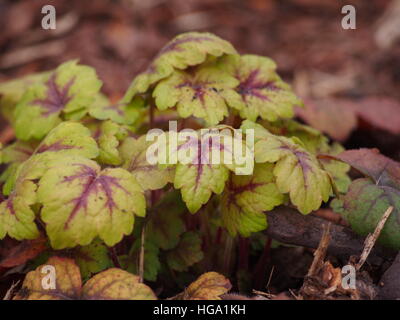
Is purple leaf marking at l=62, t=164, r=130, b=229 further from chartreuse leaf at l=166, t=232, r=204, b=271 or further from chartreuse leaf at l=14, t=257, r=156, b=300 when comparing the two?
chartreuse leaf at l=166, t=232, r=204, b=271

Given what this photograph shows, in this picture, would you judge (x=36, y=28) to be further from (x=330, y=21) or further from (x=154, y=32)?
(x=330, y=21)

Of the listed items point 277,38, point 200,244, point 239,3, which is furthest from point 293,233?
point 239,3

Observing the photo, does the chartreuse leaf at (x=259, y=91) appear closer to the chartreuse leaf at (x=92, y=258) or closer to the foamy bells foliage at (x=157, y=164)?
the foamy bells foliage at (x=157, y=164)

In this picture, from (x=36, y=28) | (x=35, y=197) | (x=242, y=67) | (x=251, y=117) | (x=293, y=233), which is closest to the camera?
(x=35, y=197)

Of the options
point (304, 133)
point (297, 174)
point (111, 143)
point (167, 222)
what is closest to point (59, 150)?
point (111, 143)

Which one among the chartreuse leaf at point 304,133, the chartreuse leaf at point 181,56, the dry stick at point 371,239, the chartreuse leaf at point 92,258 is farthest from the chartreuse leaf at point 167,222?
the dry stick at point 371,239

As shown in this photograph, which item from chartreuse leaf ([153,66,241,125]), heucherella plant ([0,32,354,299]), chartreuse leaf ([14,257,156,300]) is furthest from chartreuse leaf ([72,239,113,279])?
chartreuse leaf ([153,66,241,125])
